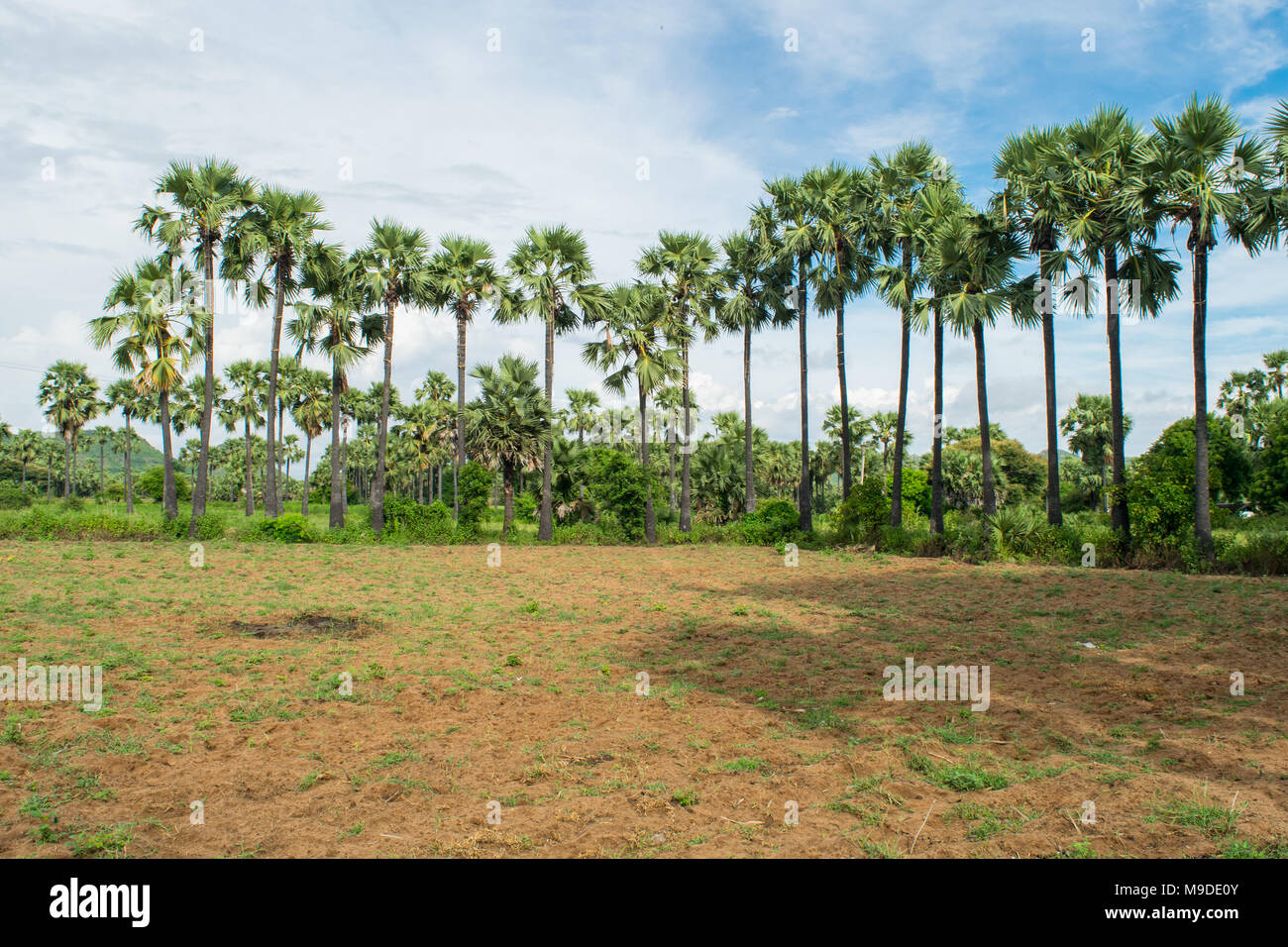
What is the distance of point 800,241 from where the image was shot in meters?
30.4

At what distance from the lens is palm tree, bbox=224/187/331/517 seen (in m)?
31.3

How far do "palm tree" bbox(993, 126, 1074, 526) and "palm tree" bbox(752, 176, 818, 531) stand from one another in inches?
328

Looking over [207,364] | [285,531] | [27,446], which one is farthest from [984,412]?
[27,446]

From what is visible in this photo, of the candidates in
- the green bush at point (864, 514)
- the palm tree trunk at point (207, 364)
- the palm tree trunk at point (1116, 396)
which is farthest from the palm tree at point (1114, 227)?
the palm tree trunk at point (207, 364)

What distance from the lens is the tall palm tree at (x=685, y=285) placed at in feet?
111

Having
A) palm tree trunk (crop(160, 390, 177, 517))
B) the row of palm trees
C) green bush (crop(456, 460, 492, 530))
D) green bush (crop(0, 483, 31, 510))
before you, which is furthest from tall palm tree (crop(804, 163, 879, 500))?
green bush (crop(0, 483, 31, 510))

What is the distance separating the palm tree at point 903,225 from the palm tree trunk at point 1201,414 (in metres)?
9.19

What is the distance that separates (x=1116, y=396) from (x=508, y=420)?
74.1ft

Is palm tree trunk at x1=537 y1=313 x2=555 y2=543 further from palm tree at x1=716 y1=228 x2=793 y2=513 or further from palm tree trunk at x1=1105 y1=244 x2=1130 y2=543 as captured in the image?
palm tree trunk at x1=1105 y1=244 x2=1130 y2=543

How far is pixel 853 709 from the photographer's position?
8.08 m

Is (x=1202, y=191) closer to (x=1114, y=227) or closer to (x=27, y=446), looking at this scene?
(x=1114, y=227)
